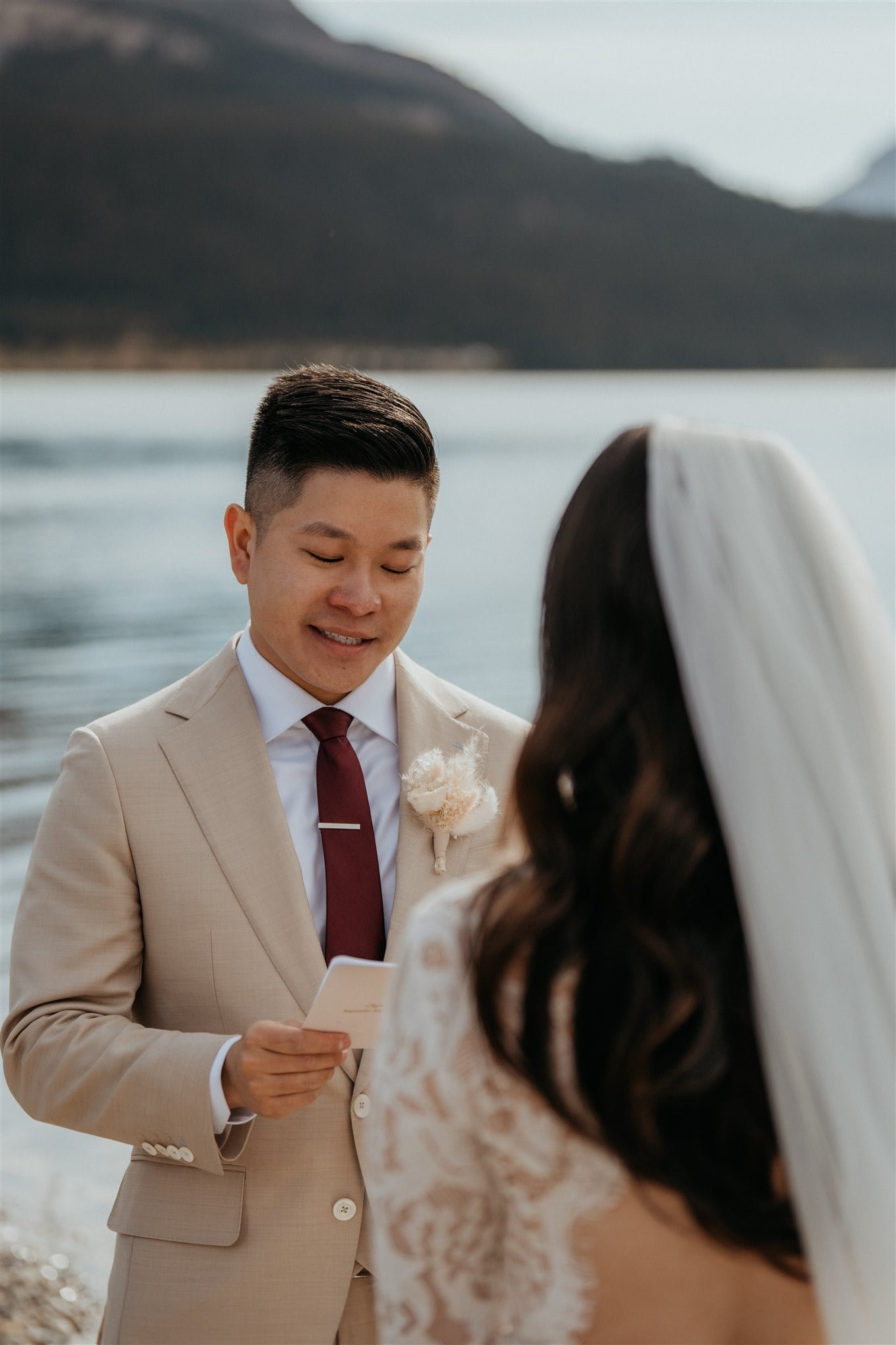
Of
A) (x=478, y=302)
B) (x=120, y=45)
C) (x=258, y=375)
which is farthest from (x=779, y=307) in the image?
(x=120, y=45)

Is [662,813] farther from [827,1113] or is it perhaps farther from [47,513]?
[47,513]

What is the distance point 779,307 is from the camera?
54781 millimetres

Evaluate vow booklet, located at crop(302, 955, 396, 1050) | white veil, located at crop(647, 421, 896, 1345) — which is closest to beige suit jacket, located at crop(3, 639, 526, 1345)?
vow booklet, located at crop(302, 955, 396, 1050)

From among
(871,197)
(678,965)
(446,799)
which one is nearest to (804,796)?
(678,965)

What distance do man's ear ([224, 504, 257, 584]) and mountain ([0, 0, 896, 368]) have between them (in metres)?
50.2

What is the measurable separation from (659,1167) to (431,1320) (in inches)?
12.1

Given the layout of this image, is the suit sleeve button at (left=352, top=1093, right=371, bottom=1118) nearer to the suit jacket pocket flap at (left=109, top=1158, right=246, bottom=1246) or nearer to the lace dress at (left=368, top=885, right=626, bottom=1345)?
the suit jacket pocket flap at (left=109, top=1158, right=246, bottom=1246)

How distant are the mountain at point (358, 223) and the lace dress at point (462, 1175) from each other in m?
51.5

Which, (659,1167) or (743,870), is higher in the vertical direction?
(743,870)

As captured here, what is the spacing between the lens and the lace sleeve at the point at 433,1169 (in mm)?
1258

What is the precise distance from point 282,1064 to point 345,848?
1.46 feet

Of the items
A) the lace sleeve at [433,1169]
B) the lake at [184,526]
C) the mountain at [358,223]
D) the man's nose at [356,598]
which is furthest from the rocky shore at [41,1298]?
the mountain at [358,223]

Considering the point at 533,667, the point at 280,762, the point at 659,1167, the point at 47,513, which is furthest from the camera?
the point at 47,513

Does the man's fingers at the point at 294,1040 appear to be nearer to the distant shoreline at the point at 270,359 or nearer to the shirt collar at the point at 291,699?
the shirt collar at the point at 291,699
